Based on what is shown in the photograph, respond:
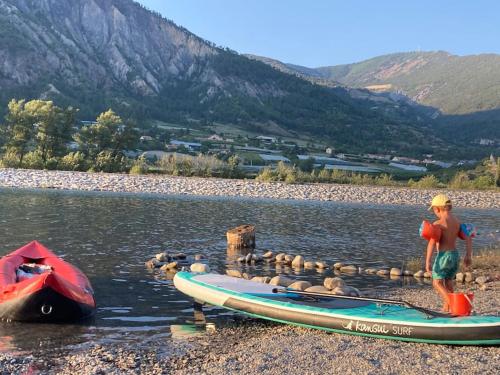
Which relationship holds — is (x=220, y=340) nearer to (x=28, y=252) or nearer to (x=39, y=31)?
(x=28, y=252)

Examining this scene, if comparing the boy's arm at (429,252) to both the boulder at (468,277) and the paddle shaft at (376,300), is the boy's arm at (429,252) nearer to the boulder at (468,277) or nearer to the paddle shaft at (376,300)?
the paddle shaft at (376,300)

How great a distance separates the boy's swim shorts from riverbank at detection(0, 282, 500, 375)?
1.36m

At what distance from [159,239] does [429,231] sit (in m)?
15.5

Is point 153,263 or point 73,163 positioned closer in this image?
point 153,263

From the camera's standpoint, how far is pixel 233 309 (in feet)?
37.8

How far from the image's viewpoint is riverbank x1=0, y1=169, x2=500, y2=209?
49.2 m

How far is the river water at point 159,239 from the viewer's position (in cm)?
1117

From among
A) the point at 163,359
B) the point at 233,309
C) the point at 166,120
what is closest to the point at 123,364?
the point at 163,359

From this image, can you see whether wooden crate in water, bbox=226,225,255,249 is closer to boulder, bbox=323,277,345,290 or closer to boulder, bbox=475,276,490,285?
boulder, bbox=323,277,345,290

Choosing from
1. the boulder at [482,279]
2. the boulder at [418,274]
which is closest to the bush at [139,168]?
the boulder at [418,274]

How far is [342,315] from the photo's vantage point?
398 inches

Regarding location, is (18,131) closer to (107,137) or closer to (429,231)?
(107,137)

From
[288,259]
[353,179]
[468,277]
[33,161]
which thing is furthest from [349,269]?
[33,161]

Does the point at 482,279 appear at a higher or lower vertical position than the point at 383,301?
lower
